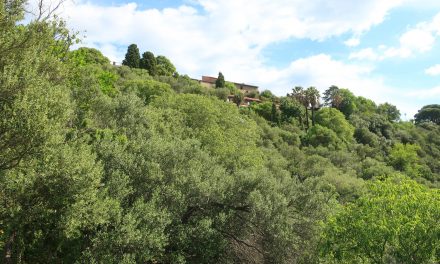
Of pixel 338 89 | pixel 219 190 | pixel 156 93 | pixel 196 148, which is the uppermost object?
pixel 338 89

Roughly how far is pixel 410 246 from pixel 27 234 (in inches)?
691

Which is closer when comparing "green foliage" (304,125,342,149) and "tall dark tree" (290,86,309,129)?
"green foliage" (304,125,342,149)

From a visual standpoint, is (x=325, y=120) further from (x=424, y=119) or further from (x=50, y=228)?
(x=50, y=228)

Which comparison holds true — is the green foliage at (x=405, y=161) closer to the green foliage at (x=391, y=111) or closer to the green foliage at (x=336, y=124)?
the green foliage at (x=336, y=124)

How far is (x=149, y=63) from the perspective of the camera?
92875mm

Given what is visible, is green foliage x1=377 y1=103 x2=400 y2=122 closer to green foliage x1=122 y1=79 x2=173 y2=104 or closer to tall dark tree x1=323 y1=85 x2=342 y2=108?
tall dark tree x1=323 y1=85 x2=342 y2=108

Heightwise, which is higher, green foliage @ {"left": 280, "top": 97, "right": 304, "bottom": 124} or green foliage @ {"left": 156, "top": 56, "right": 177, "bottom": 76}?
green foliage @ {"left": 156, "top": 56, "right": 177, "bottom": 76}

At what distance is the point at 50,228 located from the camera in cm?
1703

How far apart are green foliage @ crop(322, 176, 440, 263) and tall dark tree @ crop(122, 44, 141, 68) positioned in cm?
7898

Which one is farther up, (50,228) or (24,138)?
(24,138)

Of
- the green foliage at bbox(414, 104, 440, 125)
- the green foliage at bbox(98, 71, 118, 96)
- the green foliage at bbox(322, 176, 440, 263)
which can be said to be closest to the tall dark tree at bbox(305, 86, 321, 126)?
the green foliage at bbox(98, 71, 118, 96)

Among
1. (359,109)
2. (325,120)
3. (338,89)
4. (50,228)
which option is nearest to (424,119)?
(359,109)

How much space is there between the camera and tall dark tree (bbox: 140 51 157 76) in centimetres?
9256

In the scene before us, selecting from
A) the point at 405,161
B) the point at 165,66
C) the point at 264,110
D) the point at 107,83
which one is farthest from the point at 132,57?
the point at 405,161
